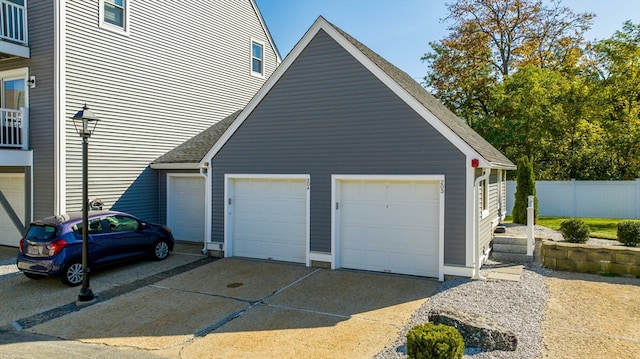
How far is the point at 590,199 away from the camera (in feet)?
→ 63.5

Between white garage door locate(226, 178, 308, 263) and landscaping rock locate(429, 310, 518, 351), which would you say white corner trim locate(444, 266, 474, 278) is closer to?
landscaping rock locate(429, 310, 518, 351)

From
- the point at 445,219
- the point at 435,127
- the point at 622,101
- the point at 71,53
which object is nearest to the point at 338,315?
the point at 445,219

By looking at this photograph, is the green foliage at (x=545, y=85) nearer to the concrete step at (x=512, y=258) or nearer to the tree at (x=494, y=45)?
the tree at (x=494, y=45)

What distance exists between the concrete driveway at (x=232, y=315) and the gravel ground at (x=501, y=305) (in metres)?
0.27

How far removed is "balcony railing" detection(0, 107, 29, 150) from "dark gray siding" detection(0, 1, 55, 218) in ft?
0.42

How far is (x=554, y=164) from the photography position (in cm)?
2409

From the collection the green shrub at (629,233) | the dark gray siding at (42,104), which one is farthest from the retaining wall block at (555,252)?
the dark gray siding at (42,104)

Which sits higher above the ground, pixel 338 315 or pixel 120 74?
pixel 120 74

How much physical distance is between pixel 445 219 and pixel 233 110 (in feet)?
39.6

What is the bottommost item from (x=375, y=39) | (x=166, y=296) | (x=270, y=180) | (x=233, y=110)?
(x=166, y=296)

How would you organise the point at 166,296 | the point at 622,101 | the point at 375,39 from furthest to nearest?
the point at 375,39 → the point at 622,101 → the point at 166,296

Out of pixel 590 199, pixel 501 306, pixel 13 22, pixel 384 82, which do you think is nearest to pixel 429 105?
pixel 384 82

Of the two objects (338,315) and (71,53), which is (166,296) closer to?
(338,315)

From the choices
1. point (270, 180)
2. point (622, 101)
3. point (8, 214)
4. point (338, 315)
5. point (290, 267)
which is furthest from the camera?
point (622, 101)
